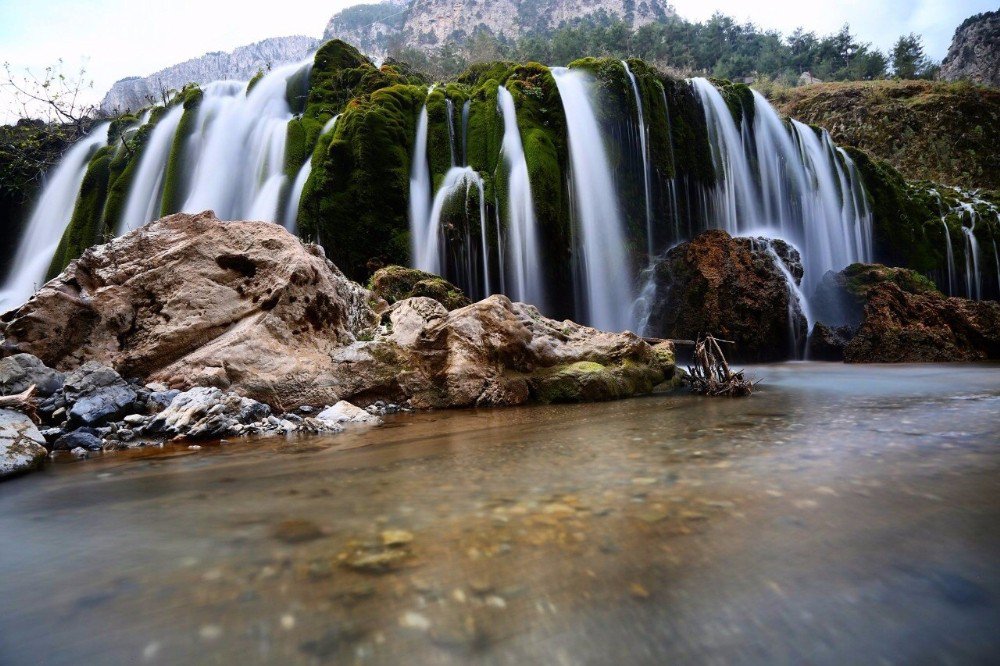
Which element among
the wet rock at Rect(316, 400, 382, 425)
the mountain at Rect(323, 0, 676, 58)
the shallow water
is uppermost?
the mountain at Rect(323, 0, 676, 58)

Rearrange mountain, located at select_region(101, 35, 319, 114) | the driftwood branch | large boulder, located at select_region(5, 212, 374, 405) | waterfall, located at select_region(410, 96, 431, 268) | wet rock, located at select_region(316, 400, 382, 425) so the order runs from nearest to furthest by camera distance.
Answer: wet rock, located at select_region(316, 400, 382, 425) < large boulder, located at select_region(5, 212, 374, 405) < the driftwood branch < waterfall, located at select_region(410, 96, 431, 268) < mountain, located at select_region(101, 35, 319, 114)

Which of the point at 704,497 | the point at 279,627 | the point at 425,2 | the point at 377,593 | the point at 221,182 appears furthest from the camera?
the point at 425,2

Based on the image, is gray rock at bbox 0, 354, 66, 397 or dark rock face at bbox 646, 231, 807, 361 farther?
dark rock face at bbox 646, 231, 807, 361

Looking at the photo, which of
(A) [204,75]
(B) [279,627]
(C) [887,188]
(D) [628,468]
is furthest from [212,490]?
(A) [204,75]

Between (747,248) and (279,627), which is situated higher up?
(747,248)

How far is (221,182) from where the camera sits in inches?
546

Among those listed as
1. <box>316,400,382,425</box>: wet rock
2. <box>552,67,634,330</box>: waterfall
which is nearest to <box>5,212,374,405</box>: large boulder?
<box>316,400,382,425</box>: wet rock

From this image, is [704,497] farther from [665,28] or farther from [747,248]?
[665,28]

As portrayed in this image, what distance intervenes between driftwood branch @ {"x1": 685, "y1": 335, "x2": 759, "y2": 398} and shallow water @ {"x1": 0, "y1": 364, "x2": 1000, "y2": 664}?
303 cm

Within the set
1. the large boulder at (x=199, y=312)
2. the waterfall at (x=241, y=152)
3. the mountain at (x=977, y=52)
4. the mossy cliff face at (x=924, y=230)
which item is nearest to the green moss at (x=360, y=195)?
the waterfall at (x=241, y=152)

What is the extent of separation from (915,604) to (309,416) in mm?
5261

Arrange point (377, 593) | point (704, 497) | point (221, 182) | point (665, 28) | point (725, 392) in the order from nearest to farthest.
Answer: point (377, 593), point (704, 497), point (725, 392), point (221, 182), point (665, 28)

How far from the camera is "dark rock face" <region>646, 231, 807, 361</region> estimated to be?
40.7 ft

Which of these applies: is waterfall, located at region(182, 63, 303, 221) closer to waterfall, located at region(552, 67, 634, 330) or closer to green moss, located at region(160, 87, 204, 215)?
green moss, located at region(160, 87, 204, 215)
